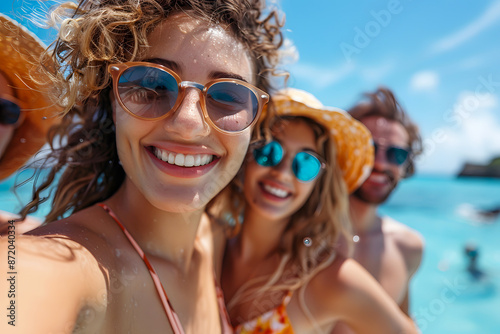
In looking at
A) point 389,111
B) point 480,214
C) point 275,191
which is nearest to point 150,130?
point 275,191

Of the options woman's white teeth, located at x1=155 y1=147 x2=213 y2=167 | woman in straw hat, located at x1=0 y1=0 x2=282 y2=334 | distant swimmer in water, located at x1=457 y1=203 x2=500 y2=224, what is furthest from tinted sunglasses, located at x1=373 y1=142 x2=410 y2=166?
distant swimmer in water, located at x1=457 y1=203 x2=500 y2=224

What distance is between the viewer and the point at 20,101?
6.76ft

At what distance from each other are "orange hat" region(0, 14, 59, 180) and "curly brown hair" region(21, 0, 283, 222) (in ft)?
0.54

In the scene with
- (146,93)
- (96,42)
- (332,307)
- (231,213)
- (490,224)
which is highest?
(96,42)

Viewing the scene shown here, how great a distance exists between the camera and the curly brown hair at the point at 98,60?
1.35 metres

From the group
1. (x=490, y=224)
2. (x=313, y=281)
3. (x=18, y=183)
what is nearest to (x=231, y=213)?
(x=313, y=281)

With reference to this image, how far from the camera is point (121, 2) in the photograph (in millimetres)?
1402

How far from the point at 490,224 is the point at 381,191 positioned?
15793mm

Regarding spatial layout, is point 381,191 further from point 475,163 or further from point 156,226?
point 475,163

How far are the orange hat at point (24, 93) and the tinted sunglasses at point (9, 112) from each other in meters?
0.04

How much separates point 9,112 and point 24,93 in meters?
0.14

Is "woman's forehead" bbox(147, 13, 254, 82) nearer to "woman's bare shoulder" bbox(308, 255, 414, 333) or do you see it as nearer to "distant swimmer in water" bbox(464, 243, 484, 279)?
"woman's bare shoulder" bbox(308, 255, 414, 333)

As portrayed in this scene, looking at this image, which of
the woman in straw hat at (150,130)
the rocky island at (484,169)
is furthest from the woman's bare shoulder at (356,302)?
the rocky island at (484,169)

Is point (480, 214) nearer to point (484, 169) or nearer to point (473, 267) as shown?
point (473, 267)
